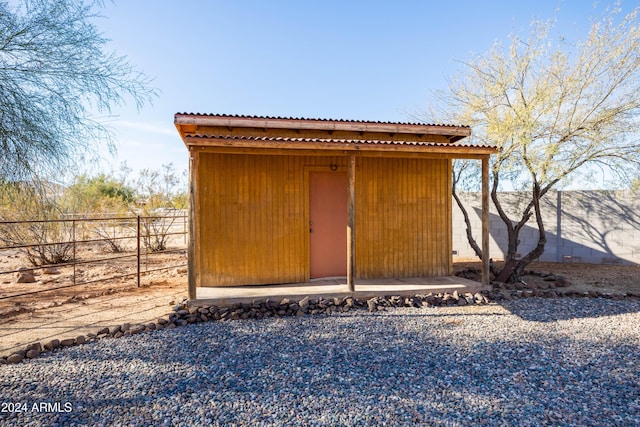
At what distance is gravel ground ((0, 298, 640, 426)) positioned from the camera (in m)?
2.74

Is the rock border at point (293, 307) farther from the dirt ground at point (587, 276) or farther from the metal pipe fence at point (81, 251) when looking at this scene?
the metal pipe fence at point (81, 251)

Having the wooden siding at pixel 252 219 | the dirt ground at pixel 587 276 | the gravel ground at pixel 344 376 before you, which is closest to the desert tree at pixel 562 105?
the dirt ground at pixel 587 276

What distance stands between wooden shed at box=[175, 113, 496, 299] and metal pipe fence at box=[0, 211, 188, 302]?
1.95 meters

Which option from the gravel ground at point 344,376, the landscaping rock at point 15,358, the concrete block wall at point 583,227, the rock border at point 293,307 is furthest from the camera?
the concrete block wall at point 583,227

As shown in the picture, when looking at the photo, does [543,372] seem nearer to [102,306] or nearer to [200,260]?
[200,260]

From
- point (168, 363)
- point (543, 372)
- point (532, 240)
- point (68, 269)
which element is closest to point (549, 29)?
point (532, 240)

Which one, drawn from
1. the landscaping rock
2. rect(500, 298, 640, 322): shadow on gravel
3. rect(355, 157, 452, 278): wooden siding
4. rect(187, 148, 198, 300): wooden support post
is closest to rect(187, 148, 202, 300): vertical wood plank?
rect(187, 148, 198, 300): wooden support post

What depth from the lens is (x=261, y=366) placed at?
3.61 meters

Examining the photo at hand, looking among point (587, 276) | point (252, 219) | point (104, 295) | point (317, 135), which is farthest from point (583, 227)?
point (104, 295)

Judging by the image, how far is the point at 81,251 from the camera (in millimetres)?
11891

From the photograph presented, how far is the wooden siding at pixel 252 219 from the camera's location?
252 inches

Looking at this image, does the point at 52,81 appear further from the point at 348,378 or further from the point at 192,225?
the point at 348,378

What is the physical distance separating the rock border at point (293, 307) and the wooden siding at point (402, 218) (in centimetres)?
115

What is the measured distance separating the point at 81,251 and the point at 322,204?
9.33 metres
